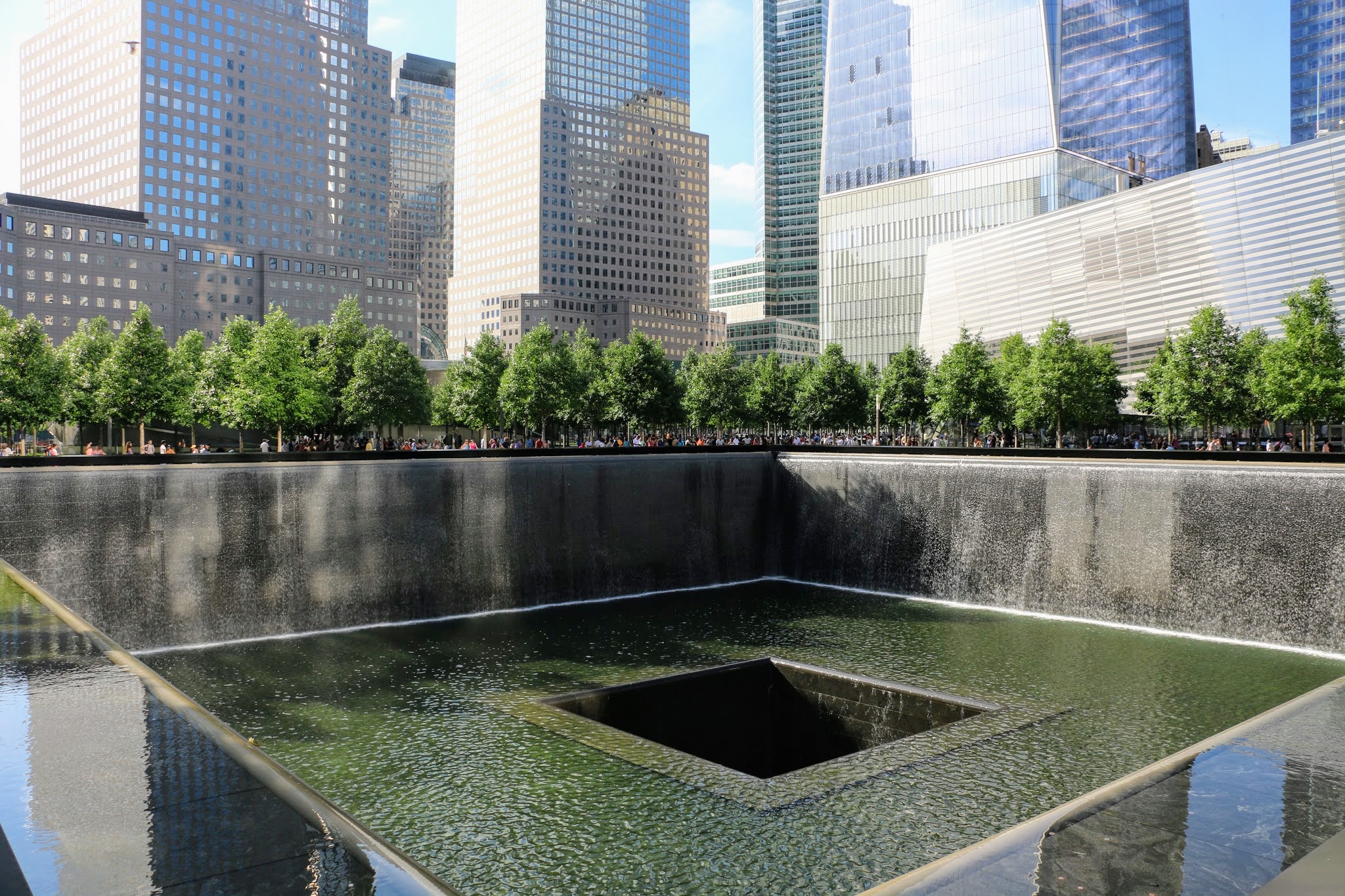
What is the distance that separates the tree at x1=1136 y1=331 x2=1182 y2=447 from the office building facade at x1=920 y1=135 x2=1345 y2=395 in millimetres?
6679

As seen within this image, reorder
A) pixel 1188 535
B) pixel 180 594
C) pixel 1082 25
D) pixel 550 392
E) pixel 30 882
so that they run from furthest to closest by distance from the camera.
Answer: pixel 1082 25, pixel 550 392, pixel 1188 535, pixel 180 594, pixel 30 882

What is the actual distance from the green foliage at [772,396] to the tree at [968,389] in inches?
505

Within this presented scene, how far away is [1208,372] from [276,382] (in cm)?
4677

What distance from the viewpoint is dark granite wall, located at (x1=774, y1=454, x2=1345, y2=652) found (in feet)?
70.1

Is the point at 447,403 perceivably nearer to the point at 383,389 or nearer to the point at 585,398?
the point at 585,398

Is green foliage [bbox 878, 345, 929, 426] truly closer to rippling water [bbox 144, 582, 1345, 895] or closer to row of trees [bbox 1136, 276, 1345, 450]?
row of trees [bbox 1136, 276, 1345, 450]

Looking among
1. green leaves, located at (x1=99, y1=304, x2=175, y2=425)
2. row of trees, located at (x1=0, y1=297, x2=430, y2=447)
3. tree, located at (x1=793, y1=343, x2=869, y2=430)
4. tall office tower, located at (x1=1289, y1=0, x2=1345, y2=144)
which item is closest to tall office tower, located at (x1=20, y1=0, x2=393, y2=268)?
row of trees, located at (x1=0, y1=297, x2=430, y2=447)

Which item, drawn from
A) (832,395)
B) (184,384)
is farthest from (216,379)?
(832,395)

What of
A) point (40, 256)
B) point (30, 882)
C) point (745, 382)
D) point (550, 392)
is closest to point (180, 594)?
point (30, 882)

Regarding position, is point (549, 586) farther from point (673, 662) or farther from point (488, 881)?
point (488, 881)

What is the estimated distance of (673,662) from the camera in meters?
19.4

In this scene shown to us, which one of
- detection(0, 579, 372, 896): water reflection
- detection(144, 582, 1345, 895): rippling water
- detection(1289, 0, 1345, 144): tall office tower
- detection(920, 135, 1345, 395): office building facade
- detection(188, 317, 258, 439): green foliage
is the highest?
detection(1289, 0, 1345, 144): tall office tower

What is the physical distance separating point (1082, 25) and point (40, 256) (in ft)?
379

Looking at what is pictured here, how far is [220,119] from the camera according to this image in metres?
130
